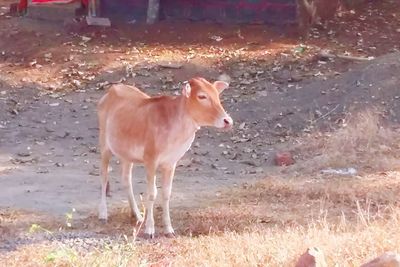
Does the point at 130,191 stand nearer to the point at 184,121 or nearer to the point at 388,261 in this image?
the point at 184,121

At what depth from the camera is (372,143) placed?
37.0ft

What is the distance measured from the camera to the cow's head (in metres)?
7.40

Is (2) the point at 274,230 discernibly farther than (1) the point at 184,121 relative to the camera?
No

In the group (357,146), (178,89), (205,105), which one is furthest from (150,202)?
(178,89)

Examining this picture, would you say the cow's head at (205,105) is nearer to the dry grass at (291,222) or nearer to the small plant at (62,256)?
the dry grass at (291,222)

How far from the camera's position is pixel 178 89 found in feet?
47.5

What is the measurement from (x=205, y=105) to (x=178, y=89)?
7.05 meters

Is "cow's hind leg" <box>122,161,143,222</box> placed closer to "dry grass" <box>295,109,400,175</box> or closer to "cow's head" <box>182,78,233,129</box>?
"cow's head" <box>182,78,233,129</box>

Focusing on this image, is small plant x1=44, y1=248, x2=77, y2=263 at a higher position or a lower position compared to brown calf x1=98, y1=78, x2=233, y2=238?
lower

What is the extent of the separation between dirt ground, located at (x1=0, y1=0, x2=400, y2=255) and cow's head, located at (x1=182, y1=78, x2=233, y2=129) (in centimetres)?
172

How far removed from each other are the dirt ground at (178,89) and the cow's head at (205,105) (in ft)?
5.65

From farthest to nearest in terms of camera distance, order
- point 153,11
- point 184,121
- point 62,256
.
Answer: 1. point 153,11
2. point 184,121
3. point 62,256

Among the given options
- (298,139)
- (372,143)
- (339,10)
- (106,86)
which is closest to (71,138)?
(106,86)

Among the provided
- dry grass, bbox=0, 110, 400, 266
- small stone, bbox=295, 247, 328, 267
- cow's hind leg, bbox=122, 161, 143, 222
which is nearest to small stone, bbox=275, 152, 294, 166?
dry grass, bbox=0, 110, 400, 266
